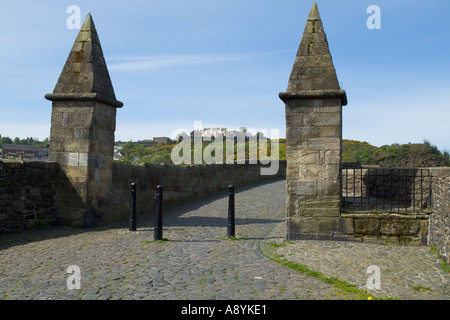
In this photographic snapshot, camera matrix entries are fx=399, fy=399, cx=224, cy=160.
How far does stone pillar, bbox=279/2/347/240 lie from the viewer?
7.20 meters

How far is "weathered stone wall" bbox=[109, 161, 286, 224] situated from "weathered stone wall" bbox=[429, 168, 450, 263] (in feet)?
21.7

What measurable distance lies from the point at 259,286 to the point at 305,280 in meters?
0.64

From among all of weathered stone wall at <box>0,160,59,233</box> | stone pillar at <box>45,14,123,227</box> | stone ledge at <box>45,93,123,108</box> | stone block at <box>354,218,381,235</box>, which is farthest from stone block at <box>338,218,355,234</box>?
weathered stone wall at <box>0,160,59,233</box>

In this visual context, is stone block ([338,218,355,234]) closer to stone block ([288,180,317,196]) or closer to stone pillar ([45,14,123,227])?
stone block ([288,180,317,196])

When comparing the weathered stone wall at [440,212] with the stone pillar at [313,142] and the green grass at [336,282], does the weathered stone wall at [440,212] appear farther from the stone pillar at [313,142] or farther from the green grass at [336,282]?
the green grass at [336,282]

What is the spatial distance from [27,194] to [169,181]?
14.4ft

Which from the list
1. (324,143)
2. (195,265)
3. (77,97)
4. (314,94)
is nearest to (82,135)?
(77,97)

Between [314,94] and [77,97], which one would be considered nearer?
[314,94]

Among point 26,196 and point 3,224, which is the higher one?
point 26,196

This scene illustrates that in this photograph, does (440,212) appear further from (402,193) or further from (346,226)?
(402,193)

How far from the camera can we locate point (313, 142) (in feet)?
23.9
